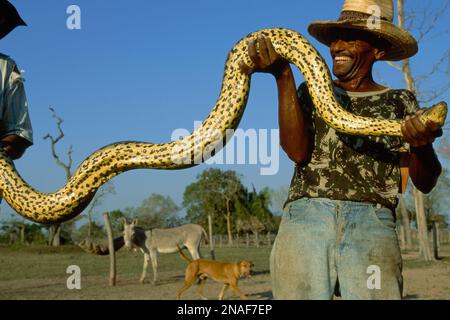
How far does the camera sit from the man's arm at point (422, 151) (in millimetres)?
2338

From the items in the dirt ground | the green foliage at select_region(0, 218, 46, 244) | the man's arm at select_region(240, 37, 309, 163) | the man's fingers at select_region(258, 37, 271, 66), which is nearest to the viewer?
the man's fingers at select_region(258, 37, 271, 66)

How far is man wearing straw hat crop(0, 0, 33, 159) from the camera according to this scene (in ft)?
9.11

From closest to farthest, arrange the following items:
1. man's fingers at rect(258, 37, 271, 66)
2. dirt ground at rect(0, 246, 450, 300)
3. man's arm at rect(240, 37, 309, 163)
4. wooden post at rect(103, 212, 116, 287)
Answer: man's fingers at rect(258, 37, 271, 66)
man's arm at rect(240, 37, 309, 163)
dirt ground at rect(0, 246, 450, 300)
wooden post at rect(103, 212, 116, 287)

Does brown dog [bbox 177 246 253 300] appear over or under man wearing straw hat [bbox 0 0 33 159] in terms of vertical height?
under

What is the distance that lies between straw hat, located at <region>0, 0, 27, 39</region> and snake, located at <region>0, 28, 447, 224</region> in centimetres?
68

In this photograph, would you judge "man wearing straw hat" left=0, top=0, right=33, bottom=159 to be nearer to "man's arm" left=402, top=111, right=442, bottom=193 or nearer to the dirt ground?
"man's arm" left=402, top=111, right=442, bottom=193

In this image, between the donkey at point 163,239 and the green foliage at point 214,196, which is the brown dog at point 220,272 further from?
the green foliage at point 214,196

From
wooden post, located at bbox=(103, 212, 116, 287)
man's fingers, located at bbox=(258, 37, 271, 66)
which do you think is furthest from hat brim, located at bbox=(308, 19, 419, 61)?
wooden post, located at bbox=(103, 212, 116, 287)

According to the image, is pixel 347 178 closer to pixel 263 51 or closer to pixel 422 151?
pixel 422 151

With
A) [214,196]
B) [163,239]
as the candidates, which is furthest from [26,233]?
[163,239]

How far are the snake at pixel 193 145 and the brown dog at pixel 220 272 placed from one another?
7.89 meters

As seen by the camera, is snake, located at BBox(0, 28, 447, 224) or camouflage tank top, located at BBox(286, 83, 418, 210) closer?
snake, located at BBox(0, 28, 447, 224)

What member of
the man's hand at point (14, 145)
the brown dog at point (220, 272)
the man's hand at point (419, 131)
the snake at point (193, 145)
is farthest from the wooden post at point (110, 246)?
the man's hand at point (419, 131)
